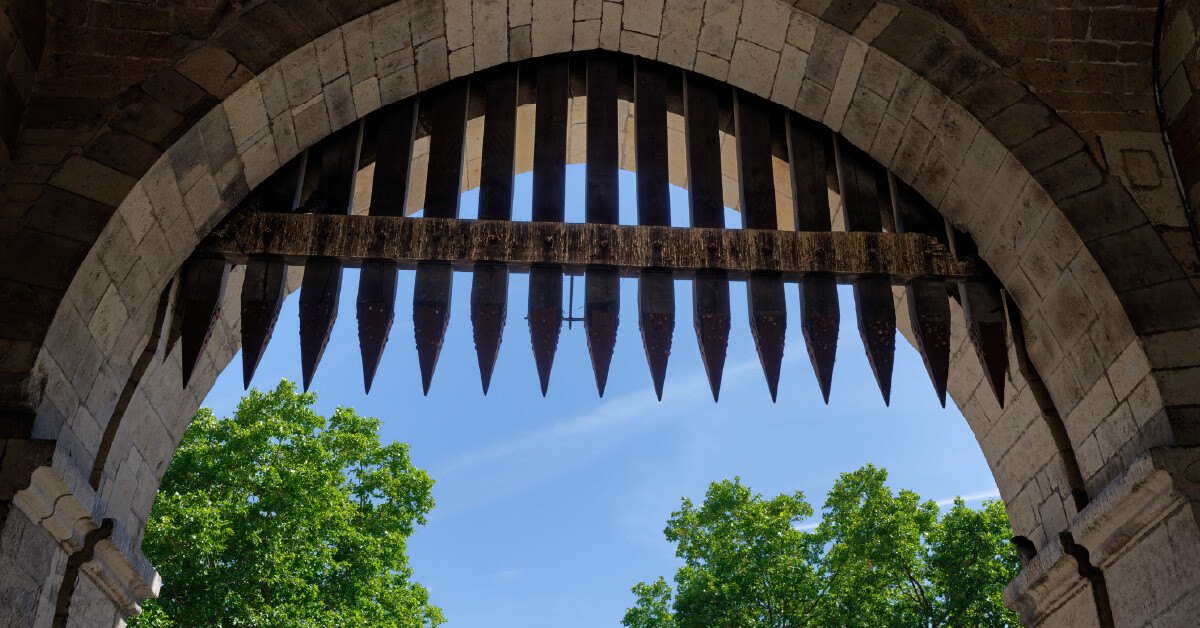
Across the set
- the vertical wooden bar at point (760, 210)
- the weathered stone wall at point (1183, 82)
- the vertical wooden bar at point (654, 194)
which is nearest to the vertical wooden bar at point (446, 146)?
the vertical wooden bar at point (654, 194)

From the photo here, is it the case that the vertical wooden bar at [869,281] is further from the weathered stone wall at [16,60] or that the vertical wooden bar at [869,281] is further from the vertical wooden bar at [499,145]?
the weathered stone wall at [16,60]

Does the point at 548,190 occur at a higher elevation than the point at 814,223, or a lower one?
higher

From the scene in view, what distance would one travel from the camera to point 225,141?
156 inches

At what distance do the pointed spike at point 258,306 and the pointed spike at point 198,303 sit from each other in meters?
0.11

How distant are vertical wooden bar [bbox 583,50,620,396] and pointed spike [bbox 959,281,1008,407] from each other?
160 centimetres

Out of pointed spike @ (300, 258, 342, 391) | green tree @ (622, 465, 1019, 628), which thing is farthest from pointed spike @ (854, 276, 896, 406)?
green tree @ (622, 465, 1019, 628)

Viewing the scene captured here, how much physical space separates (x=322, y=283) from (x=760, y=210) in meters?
2.01

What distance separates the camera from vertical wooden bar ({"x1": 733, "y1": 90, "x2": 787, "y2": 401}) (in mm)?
4215

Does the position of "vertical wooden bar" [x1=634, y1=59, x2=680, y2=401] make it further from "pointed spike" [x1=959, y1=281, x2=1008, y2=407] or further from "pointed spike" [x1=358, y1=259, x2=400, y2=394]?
"pointed spike" [x1=959, y1=281, x2=1008, y2=407]


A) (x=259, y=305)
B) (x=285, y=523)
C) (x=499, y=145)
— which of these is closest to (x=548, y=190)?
(x=499, y=145)

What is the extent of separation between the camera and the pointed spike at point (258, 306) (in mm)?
4145

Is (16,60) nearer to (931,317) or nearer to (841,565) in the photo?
(931,317)

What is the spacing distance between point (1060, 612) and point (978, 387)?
3.89 ft

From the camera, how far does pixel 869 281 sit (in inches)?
172
